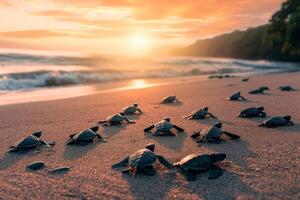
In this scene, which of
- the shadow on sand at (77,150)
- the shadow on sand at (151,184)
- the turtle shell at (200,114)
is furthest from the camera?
the turtle shell at (200,114)

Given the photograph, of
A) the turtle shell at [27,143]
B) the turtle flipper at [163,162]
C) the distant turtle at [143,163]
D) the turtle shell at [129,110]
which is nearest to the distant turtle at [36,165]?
→ the turtle shell at [27,143]

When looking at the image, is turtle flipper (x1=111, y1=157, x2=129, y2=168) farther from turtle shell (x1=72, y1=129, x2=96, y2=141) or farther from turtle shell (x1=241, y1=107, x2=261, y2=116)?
turtle shell (x1=241, y1=107, x2=261, y2=116)

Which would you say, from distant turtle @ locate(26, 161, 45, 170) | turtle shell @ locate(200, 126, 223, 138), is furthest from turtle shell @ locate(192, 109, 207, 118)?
distant turtle @ locate(26, 161, 45, 170)

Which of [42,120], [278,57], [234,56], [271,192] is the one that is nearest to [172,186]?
[271,192]

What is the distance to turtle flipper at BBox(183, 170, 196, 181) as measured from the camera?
317 cm

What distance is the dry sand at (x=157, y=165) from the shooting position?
3.00m

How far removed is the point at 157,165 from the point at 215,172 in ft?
1.94

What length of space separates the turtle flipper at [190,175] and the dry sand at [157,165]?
0.13ft

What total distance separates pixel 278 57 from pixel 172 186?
144 feet

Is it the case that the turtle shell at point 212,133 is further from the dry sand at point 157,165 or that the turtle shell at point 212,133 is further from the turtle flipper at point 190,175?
the turtle flipper at point 190,175

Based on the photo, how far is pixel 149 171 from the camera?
3398 mm

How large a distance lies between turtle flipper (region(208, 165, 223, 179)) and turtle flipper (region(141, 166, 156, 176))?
48 cm

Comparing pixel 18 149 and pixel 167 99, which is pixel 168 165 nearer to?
pixel 18 149

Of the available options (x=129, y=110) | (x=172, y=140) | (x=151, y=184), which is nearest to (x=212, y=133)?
(x=172, y=140)
